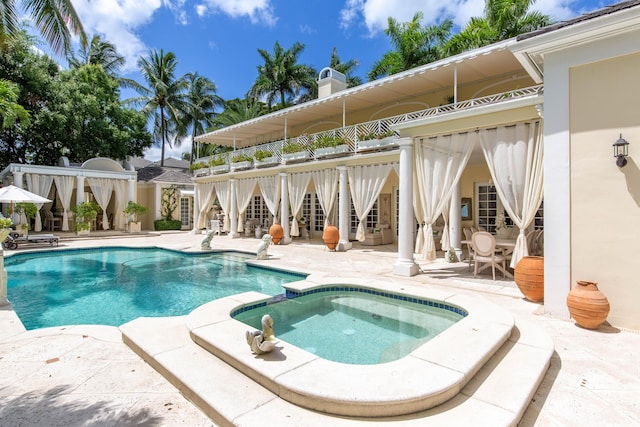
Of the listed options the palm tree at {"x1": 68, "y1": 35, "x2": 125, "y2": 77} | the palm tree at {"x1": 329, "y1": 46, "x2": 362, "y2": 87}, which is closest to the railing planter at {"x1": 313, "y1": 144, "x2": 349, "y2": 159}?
the palm tree at {"x1": 329, "y1": 46, "x2": 362, "y2": 87}

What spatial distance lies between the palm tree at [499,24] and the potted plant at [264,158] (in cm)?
1060

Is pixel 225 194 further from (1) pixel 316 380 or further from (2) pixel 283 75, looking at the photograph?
(1) pixel 316 380

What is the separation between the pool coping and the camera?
7.92 ft

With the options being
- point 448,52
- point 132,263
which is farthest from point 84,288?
point 448,52

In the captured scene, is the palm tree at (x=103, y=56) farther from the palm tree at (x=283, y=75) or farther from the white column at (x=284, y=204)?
the white column at (x=284, y=204)

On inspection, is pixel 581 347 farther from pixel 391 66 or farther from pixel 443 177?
pixel 391 66

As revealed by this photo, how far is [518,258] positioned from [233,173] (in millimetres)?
12986

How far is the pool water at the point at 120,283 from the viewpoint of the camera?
19.1 feet

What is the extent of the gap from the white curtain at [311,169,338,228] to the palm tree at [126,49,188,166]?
18.9 metres

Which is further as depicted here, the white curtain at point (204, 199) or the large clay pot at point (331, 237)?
the white curtain at point (204, 199)

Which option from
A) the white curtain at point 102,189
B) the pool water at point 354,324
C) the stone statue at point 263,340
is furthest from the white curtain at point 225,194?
the stone statue at point 263,340

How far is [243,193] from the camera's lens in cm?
1588

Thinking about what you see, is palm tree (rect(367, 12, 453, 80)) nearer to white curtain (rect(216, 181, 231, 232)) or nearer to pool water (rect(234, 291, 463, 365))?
white curtain (rect(216, 181, 231, 232))

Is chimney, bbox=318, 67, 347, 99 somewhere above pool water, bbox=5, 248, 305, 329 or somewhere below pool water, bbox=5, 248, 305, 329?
above
